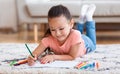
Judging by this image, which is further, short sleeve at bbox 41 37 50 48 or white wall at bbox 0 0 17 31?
white wall at bbox 0 0 17 31

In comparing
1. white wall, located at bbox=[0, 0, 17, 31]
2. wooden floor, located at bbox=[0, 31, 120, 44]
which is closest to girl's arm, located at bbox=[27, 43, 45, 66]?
wooden floor, located at bbox=[0, 31, 120, 44]

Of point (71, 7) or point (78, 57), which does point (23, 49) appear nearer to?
point (78, 57)

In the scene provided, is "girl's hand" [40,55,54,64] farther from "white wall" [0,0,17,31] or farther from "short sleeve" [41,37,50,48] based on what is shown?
"white wall" [0,0,17,31]

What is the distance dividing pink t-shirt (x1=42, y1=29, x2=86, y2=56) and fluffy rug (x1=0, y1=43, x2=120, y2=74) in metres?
0.08

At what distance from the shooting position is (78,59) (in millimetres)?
1353

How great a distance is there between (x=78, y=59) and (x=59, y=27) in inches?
7.7

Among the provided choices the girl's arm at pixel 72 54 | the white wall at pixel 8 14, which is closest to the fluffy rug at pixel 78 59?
the girl's arm at pixel 72 54

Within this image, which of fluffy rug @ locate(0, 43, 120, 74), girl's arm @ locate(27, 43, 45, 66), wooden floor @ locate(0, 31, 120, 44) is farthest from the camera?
wooden floor @ locate(0, 31, 120, 44)

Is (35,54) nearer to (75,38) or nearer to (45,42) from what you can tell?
(45,42)

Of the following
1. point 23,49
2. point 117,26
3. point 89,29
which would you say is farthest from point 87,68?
point 117,26

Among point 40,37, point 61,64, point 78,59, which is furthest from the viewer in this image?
point 40,37

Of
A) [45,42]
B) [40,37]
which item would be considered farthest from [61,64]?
[40,37]

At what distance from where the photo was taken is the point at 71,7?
7.91 ft

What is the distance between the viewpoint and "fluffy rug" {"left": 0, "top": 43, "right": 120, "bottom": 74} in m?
1.13
